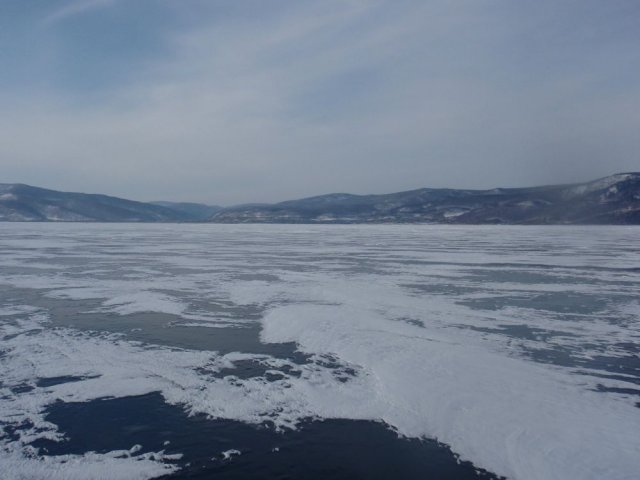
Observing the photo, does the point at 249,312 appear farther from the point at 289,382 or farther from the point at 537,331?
the point at 537,331

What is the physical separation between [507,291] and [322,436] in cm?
1007

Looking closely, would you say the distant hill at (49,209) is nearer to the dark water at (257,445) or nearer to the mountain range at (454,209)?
the mountain range at (454,209)

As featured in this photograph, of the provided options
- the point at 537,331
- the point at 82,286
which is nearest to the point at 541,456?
the point at 537,331

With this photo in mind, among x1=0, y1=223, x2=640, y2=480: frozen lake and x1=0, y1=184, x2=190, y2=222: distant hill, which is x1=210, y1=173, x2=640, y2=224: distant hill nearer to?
x1=0, y1=184, x2=190, y2=222: distant hill

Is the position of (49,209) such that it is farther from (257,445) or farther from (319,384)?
(257,445)

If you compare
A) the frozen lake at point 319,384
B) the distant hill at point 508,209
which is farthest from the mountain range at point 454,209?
the frozen lake at point 319,384

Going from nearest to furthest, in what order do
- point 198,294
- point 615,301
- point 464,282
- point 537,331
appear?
point 537,331 → point 615,301 → point 198,294 → point 464,282

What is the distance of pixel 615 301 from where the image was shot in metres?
12.1

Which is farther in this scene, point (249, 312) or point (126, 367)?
point (249, 312)

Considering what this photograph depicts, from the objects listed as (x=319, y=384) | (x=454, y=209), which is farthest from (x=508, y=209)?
(x=319, y=384)

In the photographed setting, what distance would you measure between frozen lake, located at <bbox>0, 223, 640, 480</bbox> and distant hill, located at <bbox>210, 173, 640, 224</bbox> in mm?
110753

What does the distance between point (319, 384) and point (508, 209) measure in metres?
150

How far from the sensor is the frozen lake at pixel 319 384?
A: 15.3ft

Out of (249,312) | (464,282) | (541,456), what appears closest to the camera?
(541,456)
